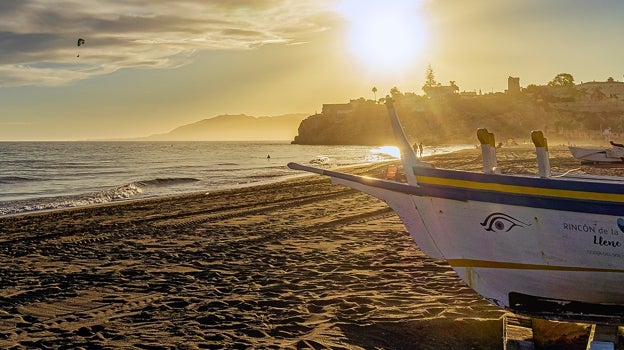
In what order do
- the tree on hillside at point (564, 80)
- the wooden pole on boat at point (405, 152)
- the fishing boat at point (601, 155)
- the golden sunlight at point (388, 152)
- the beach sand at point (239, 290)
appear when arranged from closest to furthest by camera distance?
the wooden pole on boat at point (405, 152) → the beach sand at point (239, 290) → the fishing boat at point (601, 155) → the golden sunlight at point (388, 152) → the tree on hillside at point (564, 80)

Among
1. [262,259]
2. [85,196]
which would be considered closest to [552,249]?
[262,259]

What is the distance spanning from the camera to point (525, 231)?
227 inches

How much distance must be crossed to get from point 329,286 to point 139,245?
21.2ft

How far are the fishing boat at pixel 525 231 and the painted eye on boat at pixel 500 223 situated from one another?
0.4 inches

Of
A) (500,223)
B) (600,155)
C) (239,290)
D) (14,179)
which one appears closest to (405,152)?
(500,223)

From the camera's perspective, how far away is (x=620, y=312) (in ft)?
19.0

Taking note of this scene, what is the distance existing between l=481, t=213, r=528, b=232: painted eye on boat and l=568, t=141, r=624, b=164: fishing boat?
29076mm

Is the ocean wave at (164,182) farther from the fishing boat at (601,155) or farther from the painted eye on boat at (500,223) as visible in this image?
the painted eye on boat at (500,223)

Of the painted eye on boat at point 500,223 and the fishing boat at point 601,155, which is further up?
the fishing boat at point 601,155

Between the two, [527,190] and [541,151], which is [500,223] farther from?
[541,151]

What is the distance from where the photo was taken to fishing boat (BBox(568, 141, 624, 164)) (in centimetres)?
3061

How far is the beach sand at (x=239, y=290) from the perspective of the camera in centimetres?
662

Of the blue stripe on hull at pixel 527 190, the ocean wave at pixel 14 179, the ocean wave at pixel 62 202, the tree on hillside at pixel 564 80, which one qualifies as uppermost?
the tree on hillside at pixel 564 80

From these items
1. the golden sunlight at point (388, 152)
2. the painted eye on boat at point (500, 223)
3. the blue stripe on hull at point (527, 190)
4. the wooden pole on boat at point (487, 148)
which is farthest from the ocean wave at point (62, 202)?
the golden sunlight at point (388, 152)
